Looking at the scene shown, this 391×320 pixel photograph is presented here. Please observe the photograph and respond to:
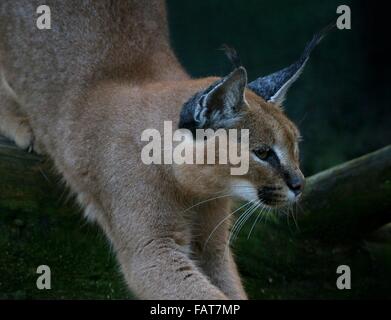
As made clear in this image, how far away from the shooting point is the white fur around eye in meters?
4.82

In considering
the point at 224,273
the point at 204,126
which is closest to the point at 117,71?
the point at 204,126

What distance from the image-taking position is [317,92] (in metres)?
8.54

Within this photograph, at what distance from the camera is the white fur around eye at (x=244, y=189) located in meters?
4.82

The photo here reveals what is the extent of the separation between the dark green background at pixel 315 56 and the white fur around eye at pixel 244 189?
3.58 m

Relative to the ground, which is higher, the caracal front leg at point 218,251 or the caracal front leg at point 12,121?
the caracal front leg at point 12,121

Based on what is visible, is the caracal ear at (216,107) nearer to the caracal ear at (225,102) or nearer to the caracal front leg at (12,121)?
the caracal ear at (225,102)

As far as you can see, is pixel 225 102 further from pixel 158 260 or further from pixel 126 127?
pixel 158 260

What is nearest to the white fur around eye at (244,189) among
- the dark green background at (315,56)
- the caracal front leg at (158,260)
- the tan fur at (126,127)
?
the tan fur at (126,127)

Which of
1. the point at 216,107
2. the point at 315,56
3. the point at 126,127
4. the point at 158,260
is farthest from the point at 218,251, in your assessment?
the point at 315,56

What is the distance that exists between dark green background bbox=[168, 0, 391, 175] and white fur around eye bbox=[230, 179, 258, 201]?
358 cm

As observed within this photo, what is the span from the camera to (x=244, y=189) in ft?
15.9

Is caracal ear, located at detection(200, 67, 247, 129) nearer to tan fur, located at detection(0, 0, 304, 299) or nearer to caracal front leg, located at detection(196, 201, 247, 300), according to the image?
tan fur, located at detection(0, 0, 304, 299)

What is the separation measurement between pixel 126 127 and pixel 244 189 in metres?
0.84

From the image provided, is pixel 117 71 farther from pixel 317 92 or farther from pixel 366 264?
pixel 317 92
